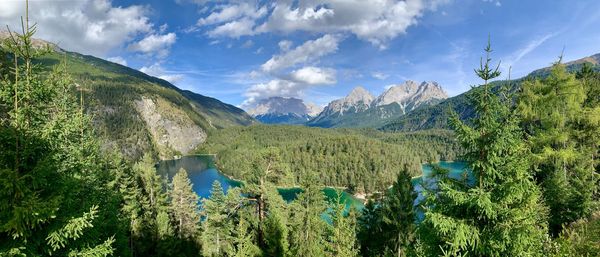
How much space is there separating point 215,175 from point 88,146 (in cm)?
15955

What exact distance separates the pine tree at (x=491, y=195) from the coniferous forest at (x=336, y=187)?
0.04 m

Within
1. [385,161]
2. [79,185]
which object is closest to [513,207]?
[79,185]

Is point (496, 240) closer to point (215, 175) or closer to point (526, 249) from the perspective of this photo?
point (526, 249)

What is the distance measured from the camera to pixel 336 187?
743 inches

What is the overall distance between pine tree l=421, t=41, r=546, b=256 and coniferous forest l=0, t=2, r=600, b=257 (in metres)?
0.04

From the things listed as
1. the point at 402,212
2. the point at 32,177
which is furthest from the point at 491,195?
the point at 402,212

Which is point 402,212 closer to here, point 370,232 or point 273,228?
point 370,232

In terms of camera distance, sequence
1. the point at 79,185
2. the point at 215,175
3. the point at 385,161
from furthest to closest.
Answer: the point at 215,175, the point at 385,161, the point at 79,185

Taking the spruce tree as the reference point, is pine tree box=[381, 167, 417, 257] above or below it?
below

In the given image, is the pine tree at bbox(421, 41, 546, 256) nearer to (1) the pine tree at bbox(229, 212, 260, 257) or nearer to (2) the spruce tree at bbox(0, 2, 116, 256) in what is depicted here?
(2) the spruce tree at bbox(0, 2, 116, 256)

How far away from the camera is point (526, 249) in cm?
1072

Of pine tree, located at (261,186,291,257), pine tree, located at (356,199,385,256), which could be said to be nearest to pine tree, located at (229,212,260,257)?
pine tree, located at (261,186,291,257)

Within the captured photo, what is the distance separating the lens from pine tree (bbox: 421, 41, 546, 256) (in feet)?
35.1

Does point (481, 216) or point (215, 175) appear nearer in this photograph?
point (481, 216)
